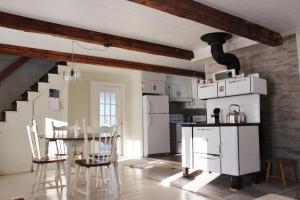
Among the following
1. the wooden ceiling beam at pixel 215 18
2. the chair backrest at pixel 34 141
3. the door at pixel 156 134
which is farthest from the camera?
the door at pixel 156 134

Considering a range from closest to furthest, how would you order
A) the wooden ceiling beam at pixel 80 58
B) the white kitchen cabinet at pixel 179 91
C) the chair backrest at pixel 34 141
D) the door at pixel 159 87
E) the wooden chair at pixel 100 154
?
1. the wooden chair at pixel 100 154
2. the chair backrest at pixel 34 141
3. the wooden ceiling beam at pixel 80 58
4. the door at pixel 159 87
5. the white kitchen cabinet at pixel 179 91

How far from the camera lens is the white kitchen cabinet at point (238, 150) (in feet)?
12.1

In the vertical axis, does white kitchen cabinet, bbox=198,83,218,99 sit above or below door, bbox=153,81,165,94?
below

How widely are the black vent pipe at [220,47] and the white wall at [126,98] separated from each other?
3.08 metres

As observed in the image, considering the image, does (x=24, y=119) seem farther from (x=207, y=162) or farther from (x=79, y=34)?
(x=207, y=162)

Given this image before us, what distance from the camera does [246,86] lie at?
421 cm

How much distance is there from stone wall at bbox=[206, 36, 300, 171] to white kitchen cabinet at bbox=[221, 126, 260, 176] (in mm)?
730

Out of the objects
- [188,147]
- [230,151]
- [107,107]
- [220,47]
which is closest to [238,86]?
[220,47]

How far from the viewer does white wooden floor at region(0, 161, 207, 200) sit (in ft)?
11.2

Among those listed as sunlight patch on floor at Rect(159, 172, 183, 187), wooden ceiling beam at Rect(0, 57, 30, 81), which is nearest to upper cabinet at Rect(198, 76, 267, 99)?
sunlight patch on floor at Rect(159, 172, 183, 187)

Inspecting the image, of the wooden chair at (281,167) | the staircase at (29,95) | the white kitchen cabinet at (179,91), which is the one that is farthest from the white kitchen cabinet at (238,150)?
the white kitchen cabinet at (179,91)

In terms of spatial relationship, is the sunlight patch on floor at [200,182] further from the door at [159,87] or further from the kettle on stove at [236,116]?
the door at [159,87]

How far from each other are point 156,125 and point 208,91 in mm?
2679

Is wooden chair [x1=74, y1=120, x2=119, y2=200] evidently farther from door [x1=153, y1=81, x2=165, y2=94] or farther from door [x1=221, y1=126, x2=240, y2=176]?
door [x1=153, y1=81, x2=165, y2=94]
